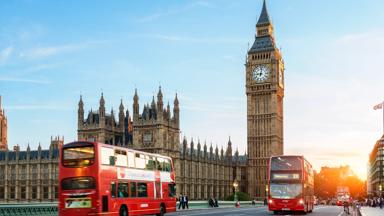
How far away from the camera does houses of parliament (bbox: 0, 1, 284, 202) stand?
9919 cm

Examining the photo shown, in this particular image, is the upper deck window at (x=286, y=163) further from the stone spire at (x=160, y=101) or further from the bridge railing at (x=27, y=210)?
the stone spire at (x=160, y=101)

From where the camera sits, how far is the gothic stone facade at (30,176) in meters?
107

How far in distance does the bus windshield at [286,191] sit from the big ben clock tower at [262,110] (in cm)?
8413

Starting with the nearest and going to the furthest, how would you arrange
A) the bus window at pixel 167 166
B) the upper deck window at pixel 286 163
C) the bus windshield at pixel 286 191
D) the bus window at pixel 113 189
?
1. the bus window at pixel 113 189
2. the bus window at pixel 167 166
3. the upper deck window at pixel 286 163
4. the bus windshield at pixel 286 191

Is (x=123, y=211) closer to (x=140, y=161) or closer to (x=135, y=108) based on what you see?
(x=140, y=161)

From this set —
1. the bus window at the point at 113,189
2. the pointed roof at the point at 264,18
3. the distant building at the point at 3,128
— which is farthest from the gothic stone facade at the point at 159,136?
the bus window at the point at 113,189

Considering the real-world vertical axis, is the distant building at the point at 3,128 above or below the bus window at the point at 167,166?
above

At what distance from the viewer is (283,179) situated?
4147 cm

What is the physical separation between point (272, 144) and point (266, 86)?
506 inches

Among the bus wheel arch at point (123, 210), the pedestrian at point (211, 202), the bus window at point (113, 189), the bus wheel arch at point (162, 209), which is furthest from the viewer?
the pedestrian at point (211, 202)

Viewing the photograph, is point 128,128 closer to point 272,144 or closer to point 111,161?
point 272,144

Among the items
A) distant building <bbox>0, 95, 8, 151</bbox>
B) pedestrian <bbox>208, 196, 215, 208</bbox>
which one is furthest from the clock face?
pedestrian <bbox>208, 196, 215, 208</bbox>

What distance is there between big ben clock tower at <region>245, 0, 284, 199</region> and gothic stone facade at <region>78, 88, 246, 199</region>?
12160 mm

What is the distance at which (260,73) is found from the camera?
423 ft
